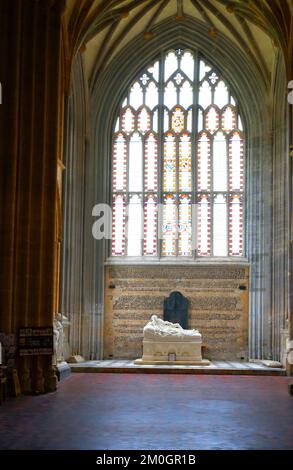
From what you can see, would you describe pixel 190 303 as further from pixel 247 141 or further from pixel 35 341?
pixel 35 341

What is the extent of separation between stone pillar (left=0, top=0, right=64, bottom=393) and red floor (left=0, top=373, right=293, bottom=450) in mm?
1856

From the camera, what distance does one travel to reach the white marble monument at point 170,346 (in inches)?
893

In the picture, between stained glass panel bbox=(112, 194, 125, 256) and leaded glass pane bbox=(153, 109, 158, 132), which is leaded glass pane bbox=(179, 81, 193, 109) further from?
stained glass panel bbox=(112, 194, 125, 256)

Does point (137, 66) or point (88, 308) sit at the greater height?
point (137, 66)

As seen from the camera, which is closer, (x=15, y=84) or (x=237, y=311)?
(x=15, y=84)

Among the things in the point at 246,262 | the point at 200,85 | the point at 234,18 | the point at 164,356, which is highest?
the point at 234,18

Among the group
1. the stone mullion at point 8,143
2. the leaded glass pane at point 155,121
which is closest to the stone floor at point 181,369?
the stone mullion at point 8,143

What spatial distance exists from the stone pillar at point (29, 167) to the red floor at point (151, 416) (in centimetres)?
186

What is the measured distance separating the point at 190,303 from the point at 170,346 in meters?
2.56

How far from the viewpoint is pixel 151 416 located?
465 inches

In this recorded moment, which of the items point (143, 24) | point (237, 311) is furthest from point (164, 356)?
point (143, 24)

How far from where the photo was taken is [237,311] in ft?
81.5

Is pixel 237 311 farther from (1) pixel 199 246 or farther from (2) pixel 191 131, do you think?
(2) pixel 191 131

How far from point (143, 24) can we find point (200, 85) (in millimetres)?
3000
